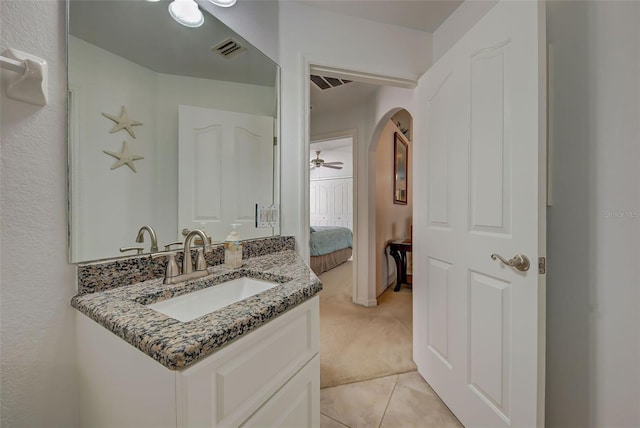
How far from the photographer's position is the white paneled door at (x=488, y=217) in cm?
88

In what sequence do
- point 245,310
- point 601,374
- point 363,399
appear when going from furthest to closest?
1. point 363,399
2. point 601,374
3. point 245,310

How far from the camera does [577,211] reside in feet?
3.00

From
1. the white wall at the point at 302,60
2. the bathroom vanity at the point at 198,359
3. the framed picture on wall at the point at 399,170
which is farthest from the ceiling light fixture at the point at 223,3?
the framed picture on wall at the point at 399,170

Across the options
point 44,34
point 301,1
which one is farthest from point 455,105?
point 44,34

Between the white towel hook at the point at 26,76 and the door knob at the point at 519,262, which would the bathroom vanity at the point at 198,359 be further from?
the door knob at the point at 519,262

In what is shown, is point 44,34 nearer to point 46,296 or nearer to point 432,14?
point 46,296

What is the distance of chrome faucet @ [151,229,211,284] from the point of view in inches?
32.7

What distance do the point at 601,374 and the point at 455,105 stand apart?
1.23m

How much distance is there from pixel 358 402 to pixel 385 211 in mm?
2258

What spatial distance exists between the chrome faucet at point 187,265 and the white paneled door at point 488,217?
1.19m

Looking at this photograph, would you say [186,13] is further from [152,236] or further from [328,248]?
[328,248]

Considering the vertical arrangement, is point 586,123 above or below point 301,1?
below

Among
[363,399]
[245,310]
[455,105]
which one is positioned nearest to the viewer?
[245,310]

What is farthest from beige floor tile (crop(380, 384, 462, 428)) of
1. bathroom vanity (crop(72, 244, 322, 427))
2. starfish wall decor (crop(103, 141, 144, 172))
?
starfish wall decor (crop(103, 141, 144, 172))
